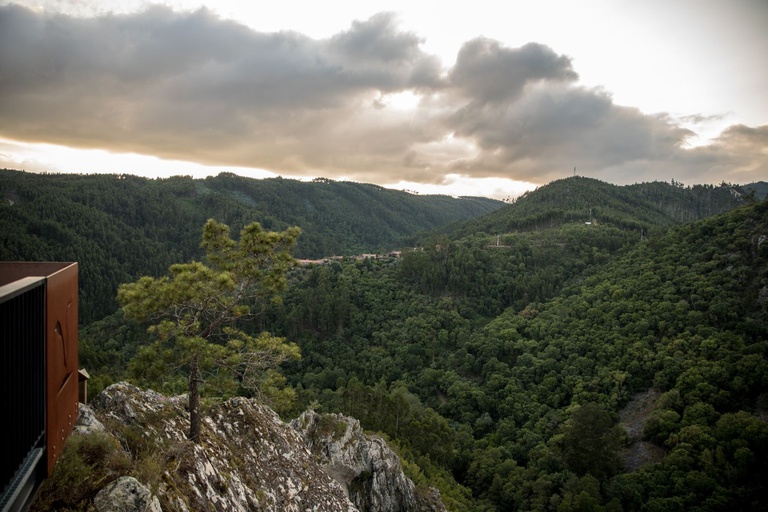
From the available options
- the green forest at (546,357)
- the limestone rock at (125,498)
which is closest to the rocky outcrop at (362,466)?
the green forest at (546,357)

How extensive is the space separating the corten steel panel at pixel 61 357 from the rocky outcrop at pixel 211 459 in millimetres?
946

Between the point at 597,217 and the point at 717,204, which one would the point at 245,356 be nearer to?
the point at 597,217

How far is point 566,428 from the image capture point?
40.8 meters

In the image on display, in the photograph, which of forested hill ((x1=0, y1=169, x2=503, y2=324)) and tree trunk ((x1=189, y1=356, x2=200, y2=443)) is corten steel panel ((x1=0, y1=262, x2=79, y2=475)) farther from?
forested hill ((x1=0, y1=169, x2=503, y2=324))

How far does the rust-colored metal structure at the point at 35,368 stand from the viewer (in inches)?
191

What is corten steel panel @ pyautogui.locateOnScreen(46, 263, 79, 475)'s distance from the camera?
6102mm

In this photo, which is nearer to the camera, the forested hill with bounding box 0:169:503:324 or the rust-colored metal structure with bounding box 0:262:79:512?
the rust-colored metal structure with bounding box 0:262:79:512

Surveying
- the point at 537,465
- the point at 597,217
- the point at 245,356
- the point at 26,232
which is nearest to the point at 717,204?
the point at 597,217

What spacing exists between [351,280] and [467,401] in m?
39.5

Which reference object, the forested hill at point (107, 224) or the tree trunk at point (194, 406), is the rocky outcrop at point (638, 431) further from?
the forested hill at point (107, 224)

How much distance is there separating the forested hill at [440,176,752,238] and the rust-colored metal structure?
4731 inches

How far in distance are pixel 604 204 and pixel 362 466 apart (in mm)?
139303

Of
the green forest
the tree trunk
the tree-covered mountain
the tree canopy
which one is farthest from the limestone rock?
the tree-covered mountain

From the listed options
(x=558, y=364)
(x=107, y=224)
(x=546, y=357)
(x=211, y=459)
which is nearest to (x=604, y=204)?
(x=546, y=357)
